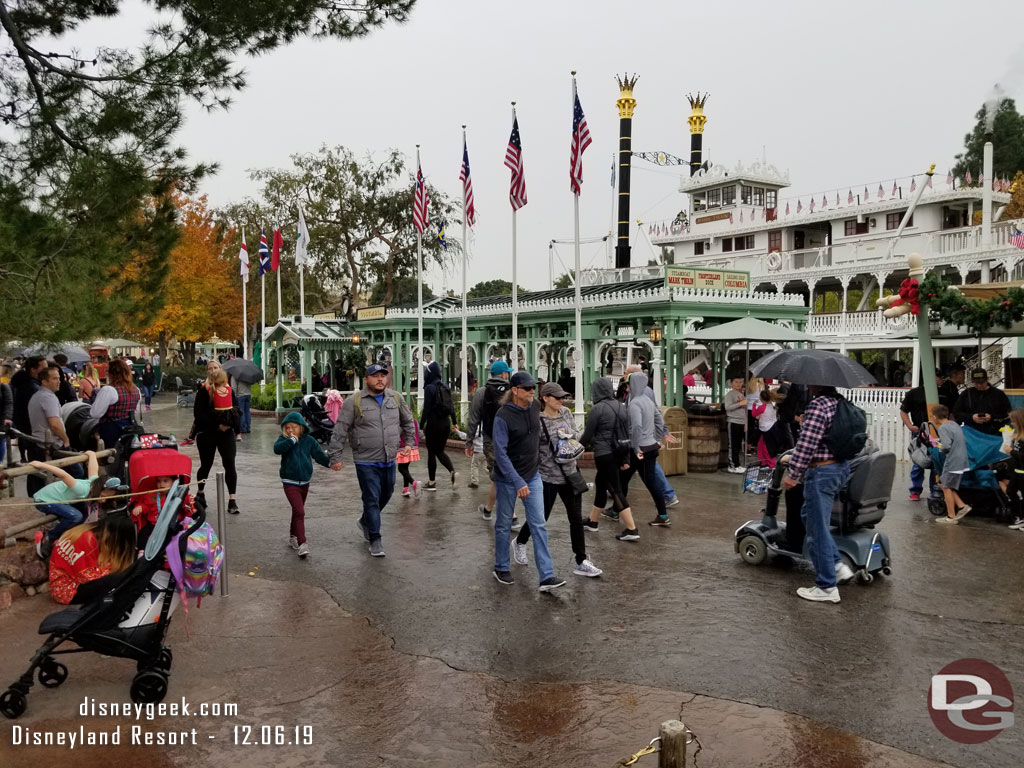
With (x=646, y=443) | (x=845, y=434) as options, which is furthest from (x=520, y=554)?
(x=845, y=434)

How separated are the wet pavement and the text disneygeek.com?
0.05m

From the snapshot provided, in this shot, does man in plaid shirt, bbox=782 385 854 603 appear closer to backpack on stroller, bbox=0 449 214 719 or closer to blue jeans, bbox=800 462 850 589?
blue jeans, bbox=800 462 850 589

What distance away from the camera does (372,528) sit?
800 cm

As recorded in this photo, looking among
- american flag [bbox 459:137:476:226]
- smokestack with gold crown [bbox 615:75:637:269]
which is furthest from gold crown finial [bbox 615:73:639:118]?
american flag [bbox 459:137:476:226]

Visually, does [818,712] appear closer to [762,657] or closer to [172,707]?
[762,657]

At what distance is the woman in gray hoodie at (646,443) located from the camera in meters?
9.45

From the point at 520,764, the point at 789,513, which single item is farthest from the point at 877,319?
the point at 520,764

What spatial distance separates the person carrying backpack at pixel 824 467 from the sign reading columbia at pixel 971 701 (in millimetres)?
1349

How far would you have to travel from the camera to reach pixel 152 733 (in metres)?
4.28

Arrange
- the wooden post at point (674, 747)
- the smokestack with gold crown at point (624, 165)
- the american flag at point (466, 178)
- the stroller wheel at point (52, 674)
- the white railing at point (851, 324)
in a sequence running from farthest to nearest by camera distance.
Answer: the smokestack with gold crown at point (624, 165)
the white railing at point (851, 324)
the american flag at point (466, 178)
the stroller wheel at point (52, 674)
the wooden post at point (674, 747)

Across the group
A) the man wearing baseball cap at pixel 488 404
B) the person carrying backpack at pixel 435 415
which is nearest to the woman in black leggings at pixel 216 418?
the person carrying backpack at pixel 435 415

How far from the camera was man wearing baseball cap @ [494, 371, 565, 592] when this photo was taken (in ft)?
22.1

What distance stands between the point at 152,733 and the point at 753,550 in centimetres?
543

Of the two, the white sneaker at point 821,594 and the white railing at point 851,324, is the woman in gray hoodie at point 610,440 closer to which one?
the white sneaker at point 821,594
